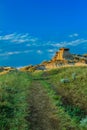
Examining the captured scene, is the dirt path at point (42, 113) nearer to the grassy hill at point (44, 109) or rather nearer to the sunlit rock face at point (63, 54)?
the grassy hill at point (44, 109)

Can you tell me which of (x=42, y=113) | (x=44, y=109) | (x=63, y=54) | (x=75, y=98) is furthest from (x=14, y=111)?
(x=63, y=54)

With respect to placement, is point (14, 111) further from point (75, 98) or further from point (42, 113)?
point (75, 98)

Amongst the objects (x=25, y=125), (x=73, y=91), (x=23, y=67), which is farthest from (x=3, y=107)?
(x=23, y=67)

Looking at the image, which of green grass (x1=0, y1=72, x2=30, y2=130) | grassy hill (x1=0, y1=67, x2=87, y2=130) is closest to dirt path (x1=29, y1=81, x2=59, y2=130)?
grassy hill (x1=0, y1=67, x2=87, y2=130)

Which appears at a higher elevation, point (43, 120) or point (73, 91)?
point (73, 91)

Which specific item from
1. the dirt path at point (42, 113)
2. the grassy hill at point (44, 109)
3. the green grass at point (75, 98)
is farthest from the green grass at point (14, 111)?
the green grass at point (75, 98)

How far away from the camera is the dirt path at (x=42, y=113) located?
20944 mm

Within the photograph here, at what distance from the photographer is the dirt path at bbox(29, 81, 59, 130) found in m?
20.9

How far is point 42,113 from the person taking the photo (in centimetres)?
2378

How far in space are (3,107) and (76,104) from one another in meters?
5.94

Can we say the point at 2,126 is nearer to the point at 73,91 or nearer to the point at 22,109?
the point at 22,109

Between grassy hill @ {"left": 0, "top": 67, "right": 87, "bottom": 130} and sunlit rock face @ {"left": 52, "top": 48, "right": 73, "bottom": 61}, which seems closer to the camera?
grassy hill @ {"left": 0, "top": 67, "right": 87, "bottom": 130}

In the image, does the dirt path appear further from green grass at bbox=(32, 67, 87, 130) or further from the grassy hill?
green grass at bbox=(32, 67, 87, 130)

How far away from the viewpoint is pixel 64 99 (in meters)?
29.5
